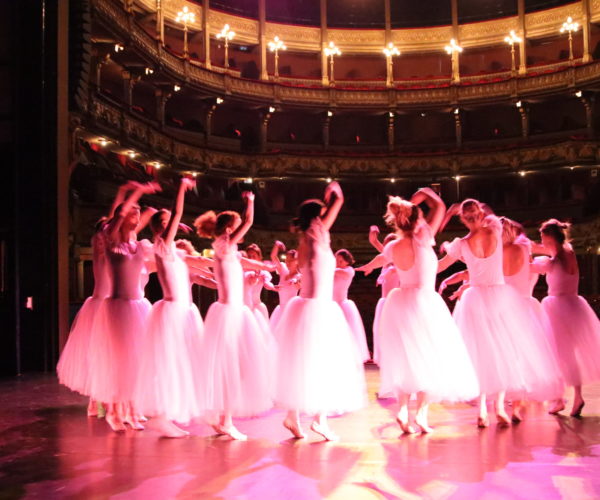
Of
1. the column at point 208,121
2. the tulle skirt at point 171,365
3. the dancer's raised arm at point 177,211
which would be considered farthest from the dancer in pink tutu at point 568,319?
the column at point 208,121

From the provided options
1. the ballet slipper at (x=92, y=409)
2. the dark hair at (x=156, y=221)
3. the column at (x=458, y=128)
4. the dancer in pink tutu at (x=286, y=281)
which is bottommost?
the ballet slipper at (x=92, y=409)

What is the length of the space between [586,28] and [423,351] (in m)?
31.0

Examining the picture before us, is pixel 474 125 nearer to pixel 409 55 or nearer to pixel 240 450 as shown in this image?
pixel 409 55

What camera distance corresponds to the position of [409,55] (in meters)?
36.7

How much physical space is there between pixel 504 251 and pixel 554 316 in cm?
79

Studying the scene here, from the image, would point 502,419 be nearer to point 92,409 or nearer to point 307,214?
point 307,214

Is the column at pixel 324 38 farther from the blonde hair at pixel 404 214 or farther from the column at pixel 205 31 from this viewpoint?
the blonde hair at pixel 404 214

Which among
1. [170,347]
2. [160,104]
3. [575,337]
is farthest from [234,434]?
[160,104]

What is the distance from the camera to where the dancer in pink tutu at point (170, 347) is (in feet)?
18.9

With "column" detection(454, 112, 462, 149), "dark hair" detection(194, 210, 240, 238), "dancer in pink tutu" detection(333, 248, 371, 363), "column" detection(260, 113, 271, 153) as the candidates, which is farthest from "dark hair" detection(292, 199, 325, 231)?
"column" detection(454, 112, 462, 149)

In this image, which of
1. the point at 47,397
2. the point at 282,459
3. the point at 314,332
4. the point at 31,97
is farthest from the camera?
the point at 31,97

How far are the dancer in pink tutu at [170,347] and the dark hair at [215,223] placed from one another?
0.92 feet

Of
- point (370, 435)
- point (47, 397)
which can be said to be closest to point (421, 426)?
point (370, 435)

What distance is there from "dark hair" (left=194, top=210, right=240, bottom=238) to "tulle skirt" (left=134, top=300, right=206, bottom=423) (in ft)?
2.22
